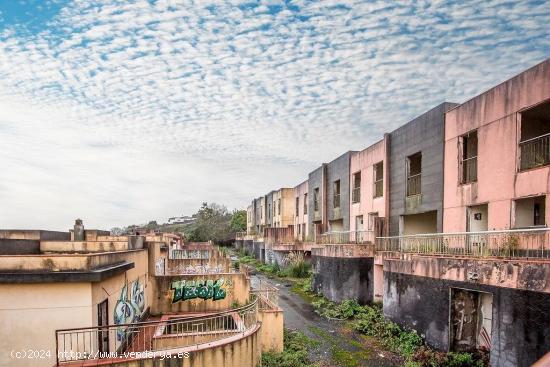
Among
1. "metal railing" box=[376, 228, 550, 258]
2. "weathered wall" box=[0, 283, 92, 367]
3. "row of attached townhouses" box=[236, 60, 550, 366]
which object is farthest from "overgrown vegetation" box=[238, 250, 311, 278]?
"weathered wall" box=[0, 283, 92, 367]

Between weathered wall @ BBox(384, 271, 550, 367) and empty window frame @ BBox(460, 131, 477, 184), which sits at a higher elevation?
empty window frame @ BBox(460, 131, 477, 184)

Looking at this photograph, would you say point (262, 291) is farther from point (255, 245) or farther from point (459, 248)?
point (255, 245)

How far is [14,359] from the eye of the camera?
28.8ft

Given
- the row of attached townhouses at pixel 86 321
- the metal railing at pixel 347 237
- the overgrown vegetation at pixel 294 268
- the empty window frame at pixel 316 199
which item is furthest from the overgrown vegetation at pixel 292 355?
the empty window frame at pixel 316 199

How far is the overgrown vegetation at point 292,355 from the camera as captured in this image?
1339 centimetres

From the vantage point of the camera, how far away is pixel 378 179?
2458 centimetres

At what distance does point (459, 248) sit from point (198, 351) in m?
10.4

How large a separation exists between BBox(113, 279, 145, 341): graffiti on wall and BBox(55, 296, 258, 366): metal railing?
0.96 ft

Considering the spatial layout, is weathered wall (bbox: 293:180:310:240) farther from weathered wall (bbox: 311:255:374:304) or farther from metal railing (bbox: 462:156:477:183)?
metal railing (bbox: 462:156:477:183)

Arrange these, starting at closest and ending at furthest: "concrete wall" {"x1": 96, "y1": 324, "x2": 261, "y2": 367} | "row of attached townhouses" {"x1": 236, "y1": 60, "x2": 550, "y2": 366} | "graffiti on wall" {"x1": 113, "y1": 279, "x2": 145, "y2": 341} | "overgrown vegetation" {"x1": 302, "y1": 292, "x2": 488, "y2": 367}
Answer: "concrete wall" {"x1": 96, "y1": 324, "x2": 261, "y2": 367} < "row of attached townhouses" {"x1": 236, "y1": 60, "x2": 550, "y2": 366} < "graffiti on wall" {"x1": 113, "y1": 279, "x2": 145, "y2": 341} < "overgrown vegetation" {"x1": 302, "y1": 292, "x2": 488, "y2": 367}

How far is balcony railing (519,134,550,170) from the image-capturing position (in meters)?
12.8

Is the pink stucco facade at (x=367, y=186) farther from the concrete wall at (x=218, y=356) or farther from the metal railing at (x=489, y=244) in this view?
the concrete wall at (x=218, y=356)

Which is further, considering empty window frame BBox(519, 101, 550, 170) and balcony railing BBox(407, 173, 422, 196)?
balcony railing BBox(407, 173, 422, 196)

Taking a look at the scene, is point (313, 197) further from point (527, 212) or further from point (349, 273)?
point (527, 212)
